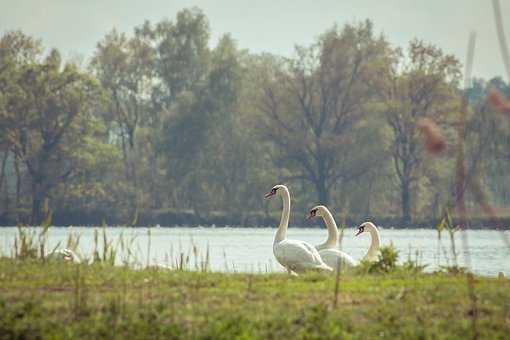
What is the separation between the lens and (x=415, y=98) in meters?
71.0

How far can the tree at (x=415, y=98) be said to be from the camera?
69.6 metres

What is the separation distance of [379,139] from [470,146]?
626cm

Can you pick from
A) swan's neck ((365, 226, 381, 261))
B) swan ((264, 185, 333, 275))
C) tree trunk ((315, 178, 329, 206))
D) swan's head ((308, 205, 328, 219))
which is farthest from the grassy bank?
tree trunk ((315, 178, 329, 206))

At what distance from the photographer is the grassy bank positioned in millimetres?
10266

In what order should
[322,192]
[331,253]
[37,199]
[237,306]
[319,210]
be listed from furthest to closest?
[322,192]
[37,199]
[319,210]
[331,253]
[237,306]

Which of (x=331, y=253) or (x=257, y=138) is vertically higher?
(x=257, y=138)

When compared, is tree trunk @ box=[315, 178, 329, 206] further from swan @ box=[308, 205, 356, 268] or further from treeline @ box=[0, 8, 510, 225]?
swan @ box=[308, 205, 356, 268]

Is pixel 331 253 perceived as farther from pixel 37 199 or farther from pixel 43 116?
pixel 43 116

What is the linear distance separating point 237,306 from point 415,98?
60689 mm

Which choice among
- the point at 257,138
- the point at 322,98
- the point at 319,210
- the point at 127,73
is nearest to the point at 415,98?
the point at 322,98

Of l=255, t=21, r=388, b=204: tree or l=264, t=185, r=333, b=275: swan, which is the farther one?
l=255, t=21, r=388, b=204: tree

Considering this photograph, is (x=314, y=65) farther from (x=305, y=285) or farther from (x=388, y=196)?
(x=305, y=285)

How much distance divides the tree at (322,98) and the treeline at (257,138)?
95 millimetres

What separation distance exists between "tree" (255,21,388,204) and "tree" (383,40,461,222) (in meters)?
2.02
